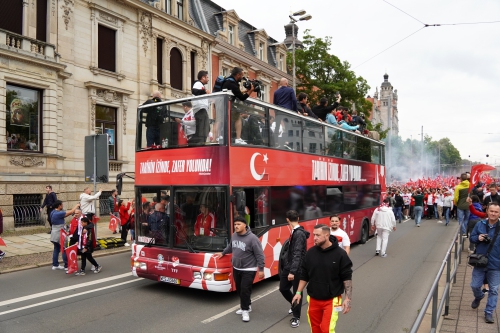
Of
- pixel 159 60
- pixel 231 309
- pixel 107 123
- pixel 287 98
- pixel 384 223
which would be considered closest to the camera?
pixel 231 309

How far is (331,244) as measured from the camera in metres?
4.74

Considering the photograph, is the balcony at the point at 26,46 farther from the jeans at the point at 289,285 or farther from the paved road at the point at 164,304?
the jeans at the point at 289,285

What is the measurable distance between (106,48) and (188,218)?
→ 16645 millimetres

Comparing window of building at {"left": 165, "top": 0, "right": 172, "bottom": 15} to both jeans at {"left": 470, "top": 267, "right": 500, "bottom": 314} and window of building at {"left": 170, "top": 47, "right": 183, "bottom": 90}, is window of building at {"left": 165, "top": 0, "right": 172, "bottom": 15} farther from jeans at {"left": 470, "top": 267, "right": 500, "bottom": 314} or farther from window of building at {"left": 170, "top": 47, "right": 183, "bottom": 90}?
jeans at {"left": 470, "top": 267, "right": 500, "bottom": 314}

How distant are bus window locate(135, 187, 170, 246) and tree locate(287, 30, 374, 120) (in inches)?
1162

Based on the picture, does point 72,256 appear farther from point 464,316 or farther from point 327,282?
point 464,316

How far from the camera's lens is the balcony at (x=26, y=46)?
628 inches

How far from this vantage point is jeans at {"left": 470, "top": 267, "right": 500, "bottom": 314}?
609cm

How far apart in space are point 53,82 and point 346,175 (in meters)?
13.4

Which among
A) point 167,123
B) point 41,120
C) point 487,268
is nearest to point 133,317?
point 167,123

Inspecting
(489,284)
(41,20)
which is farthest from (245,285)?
(41,20)

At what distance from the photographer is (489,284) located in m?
6.25

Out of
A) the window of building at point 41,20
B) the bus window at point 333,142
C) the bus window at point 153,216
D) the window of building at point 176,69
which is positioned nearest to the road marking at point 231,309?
the bus window at point 153,216

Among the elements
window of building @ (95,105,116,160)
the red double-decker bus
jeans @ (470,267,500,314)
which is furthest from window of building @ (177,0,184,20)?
jeans @ (470,267,500,314)
